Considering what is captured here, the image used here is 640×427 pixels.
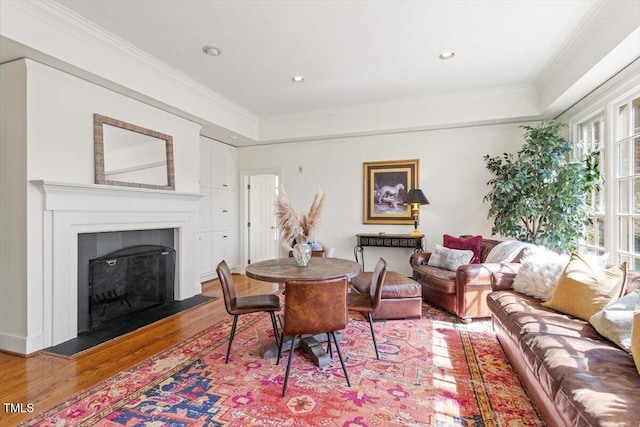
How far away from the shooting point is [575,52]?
3127 mm

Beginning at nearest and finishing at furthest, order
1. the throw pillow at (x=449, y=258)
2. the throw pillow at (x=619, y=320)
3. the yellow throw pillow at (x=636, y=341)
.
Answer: the yellow throw pillow at (x=636, y=341) → the throw pillow at (x=619, y=320) → the throw pillow at (x=449, y=258)

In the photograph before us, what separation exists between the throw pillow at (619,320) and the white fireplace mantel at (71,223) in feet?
13.5

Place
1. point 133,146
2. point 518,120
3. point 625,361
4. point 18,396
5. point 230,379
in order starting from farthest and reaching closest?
point 518,120
point 133,146
point 230,379
point 18,396
point 625,361

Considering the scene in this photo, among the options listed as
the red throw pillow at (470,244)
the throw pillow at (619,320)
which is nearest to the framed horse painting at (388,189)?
the red throw pillow at (470,244)

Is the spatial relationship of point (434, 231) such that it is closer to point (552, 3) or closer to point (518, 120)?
point (518, 120)

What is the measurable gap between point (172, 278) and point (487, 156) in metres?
4.53

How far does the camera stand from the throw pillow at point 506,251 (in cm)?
344

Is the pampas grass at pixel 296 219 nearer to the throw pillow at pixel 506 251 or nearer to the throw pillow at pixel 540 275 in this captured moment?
the throw pillow at pixel 540 275

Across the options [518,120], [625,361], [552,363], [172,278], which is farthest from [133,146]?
[518,120]

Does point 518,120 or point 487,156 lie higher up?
point 518,120

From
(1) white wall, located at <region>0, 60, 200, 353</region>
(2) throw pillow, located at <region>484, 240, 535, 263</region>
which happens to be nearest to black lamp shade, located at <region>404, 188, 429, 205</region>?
(2) throw pillow, located at <region>484, 240, 535, 263</region>

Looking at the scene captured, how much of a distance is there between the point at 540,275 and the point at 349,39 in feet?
9.00

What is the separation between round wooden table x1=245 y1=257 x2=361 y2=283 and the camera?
2342 mm

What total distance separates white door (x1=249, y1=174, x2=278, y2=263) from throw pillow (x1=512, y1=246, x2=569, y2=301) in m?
4.03
